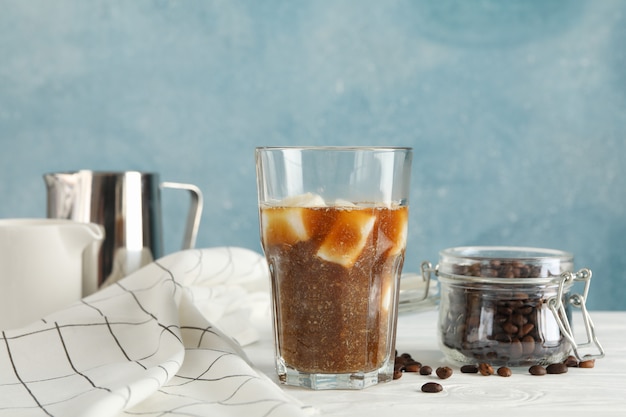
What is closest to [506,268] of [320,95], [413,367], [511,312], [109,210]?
[511,312]

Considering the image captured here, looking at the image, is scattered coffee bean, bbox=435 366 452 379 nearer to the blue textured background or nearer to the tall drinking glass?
the tall drinking glass

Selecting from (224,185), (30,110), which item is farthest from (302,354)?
(30,110)

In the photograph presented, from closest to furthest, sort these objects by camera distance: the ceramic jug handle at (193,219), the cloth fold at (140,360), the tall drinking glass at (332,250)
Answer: the cloth fold at (140,360) → the tall drinking glass at (332,250) → the ceramic jug handle at (193,219)

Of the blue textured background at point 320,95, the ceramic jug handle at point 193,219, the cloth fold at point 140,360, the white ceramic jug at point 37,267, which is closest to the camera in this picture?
the cloth fold at point 140,360

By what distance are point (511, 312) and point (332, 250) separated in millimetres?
219

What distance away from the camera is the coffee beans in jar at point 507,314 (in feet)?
2.76

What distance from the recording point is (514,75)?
286cm

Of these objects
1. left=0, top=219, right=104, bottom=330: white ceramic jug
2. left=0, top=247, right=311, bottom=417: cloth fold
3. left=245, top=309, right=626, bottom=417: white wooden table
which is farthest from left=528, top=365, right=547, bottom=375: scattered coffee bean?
left=0, top=219, right=104, bottom=330: white ceramic jug

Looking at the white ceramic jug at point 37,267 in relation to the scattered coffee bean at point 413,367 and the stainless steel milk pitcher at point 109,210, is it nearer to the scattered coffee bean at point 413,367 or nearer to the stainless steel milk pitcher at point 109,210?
the stainless steel milk pitcher at point 109,210

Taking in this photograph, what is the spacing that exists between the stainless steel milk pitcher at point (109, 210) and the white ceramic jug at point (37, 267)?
286mm

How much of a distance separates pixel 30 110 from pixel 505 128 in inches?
67.4

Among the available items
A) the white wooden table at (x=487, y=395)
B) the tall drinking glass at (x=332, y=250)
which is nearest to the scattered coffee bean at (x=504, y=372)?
the white wooden table at (x=487, y=395)

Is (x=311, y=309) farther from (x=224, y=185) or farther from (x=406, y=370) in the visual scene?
(x=224, y=185)

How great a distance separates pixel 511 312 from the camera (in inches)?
33.5
